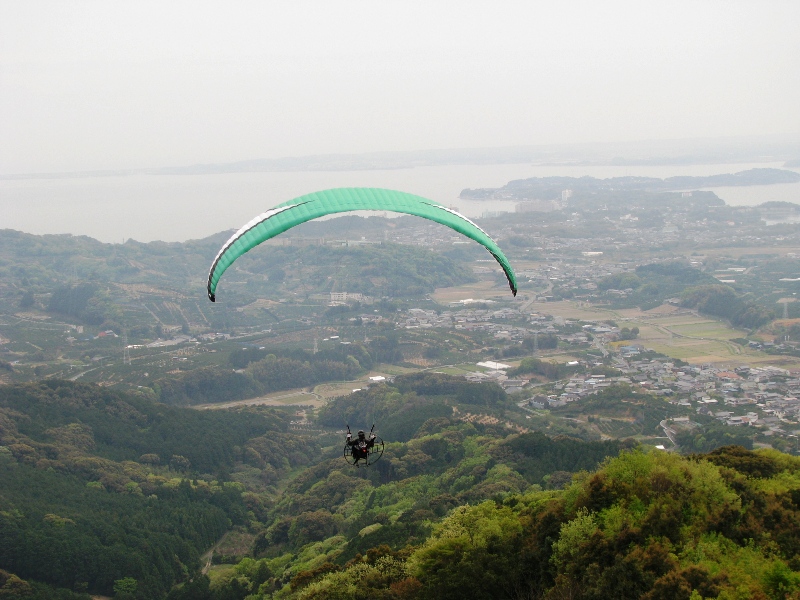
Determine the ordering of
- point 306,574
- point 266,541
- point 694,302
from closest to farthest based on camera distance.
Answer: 1. point 306,574
2. point 266,541
3. point 694,302

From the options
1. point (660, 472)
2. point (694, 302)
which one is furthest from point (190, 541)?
point (694, 302)

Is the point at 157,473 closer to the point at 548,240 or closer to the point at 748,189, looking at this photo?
the point at 548,240

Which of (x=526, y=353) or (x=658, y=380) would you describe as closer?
(x=658, y=380)

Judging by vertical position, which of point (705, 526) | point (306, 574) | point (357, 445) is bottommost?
point (306, 574)

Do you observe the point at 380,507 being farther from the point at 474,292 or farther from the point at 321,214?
the point at 474,292

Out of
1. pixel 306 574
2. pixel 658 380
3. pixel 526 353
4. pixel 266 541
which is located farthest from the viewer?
pixel 526 353

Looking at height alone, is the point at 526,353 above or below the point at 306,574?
below

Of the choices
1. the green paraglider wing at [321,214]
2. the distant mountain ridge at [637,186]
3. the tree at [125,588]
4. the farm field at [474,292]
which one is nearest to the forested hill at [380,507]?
the tree at [125,588]

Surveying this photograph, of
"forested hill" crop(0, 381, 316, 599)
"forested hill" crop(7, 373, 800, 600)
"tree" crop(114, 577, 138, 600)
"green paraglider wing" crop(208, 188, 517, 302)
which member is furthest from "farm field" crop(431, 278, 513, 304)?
"green paraglider wing" crop(208, 188, 517, 302)
